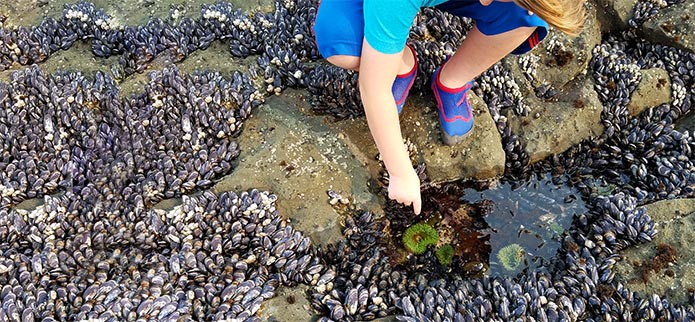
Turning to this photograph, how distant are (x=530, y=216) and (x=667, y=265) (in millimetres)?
953

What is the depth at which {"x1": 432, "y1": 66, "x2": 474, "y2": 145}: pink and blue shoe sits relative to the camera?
14.6ft

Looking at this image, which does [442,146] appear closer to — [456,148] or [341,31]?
[456,148]

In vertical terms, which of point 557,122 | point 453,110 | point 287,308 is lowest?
point 287,308

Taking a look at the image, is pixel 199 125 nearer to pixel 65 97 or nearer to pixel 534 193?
pixel 65 97

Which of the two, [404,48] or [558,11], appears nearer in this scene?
[558,11]

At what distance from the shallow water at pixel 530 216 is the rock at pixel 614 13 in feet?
5.75

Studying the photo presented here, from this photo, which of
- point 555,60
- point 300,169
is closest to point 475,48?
point 555,60

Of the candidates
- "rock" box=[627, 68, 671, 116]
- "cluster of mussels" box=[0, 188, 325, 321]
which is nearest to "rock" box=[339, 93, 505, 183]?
"cluster of mussels" box=[0, 188, 325, 321]

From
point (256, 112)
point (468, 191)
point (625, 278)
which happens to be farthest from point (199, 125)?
point (625, 278)

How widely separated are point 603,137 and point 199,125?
10.4ft

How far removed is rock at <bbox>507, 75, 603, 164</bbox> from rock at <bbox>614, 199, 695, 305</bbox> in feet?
3.01

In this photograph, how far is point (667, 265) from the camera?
151 inches

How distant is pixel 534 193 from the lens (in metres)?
4.63

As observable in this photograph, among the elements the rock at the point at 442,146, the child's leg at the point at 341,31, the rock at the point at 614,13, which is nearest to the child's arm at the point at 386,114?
the child's leg at the point at 341,31
